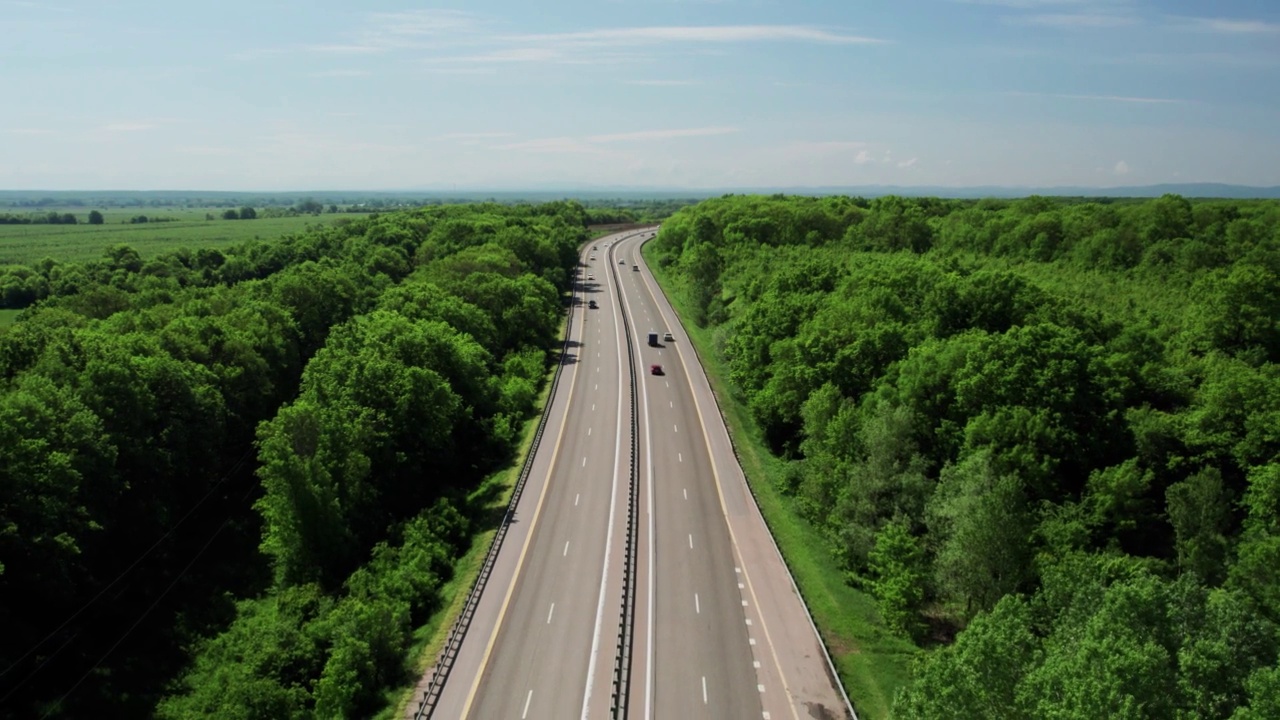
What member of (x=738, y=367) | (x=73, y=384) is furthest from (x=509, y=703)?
(x=738, y=367)

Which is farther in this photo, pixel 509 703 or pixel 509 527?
pixel 509 527

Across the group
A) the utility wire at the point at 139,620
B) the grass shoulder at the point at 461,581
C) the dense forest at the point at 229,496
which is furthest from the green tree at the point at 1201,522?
the utility wire at the point at 139,620

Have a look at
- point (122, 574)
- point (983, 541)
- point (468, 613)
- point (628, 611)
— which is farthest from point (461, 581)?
point (983, 541)

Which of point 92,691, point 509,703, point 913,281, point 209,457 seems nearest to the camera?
point 509,703

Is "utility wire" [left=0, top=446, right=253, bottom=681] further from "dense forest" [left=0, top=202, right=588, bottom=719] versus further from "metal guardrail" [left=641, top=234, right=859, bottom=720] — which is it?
"metal guardrail" [left=641, top=234, right=859, bottom=720]

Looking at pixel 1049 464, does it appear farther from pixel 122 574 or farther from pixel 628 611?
pixel 122 574

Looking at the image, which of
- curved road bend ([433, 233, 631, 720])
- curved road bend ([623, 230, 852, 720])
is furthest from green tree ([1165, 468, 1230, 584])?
curved road bend ([433, 233, 631, 720])

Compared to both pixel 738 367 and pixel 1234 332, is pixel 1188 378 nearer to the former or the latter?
pixel 1234 332
